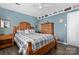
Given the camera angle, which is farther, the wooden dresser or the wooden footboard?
the wooden dresser

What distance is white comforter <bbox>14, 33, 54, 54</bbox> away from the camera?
168 centimetres

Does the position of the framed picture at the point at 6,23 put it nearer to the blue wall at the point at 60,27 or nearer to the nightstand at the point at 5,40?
the nightstand at the point at 5,40

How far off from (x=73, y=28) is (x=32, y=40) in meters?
0.81

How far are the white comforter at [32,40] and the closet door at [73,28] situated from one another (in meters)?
0.34

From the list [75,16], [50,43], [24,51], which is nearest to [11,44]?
[24,51]

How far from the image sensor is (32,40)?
1.69m

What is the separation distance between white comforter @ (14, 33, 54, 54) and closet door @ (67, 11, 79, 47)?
0.34 m

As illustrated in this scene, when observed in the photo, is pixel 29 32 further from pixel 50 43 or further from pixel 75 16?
pixel 75 16

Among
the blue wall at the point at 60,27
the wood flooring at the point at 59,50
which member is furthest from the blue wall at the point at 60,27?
the wood flooring at the point at 59,50

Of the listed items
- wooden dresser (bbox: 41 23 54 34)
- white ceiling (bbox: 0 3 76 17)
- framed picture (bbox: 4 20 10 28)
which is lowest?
wooden dresser (bbox: 41 23 54 34)

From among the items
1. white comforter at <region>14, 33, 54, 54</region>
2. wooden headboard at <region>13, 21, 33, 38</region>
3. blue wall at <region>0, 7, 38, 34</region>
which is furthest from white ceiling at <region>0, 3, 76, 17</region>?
white comforter at <region>14, 33, 54, 54</region>

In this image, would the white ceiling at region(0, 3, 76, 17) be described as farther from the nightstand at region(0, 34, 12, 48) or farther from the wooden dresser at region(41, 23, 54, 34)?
the nightstand at region(0, 34, 12, 48)

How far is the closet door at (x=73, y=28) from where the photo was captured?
71.9 inches

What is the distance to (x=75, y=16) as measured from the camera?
6.04 ft
